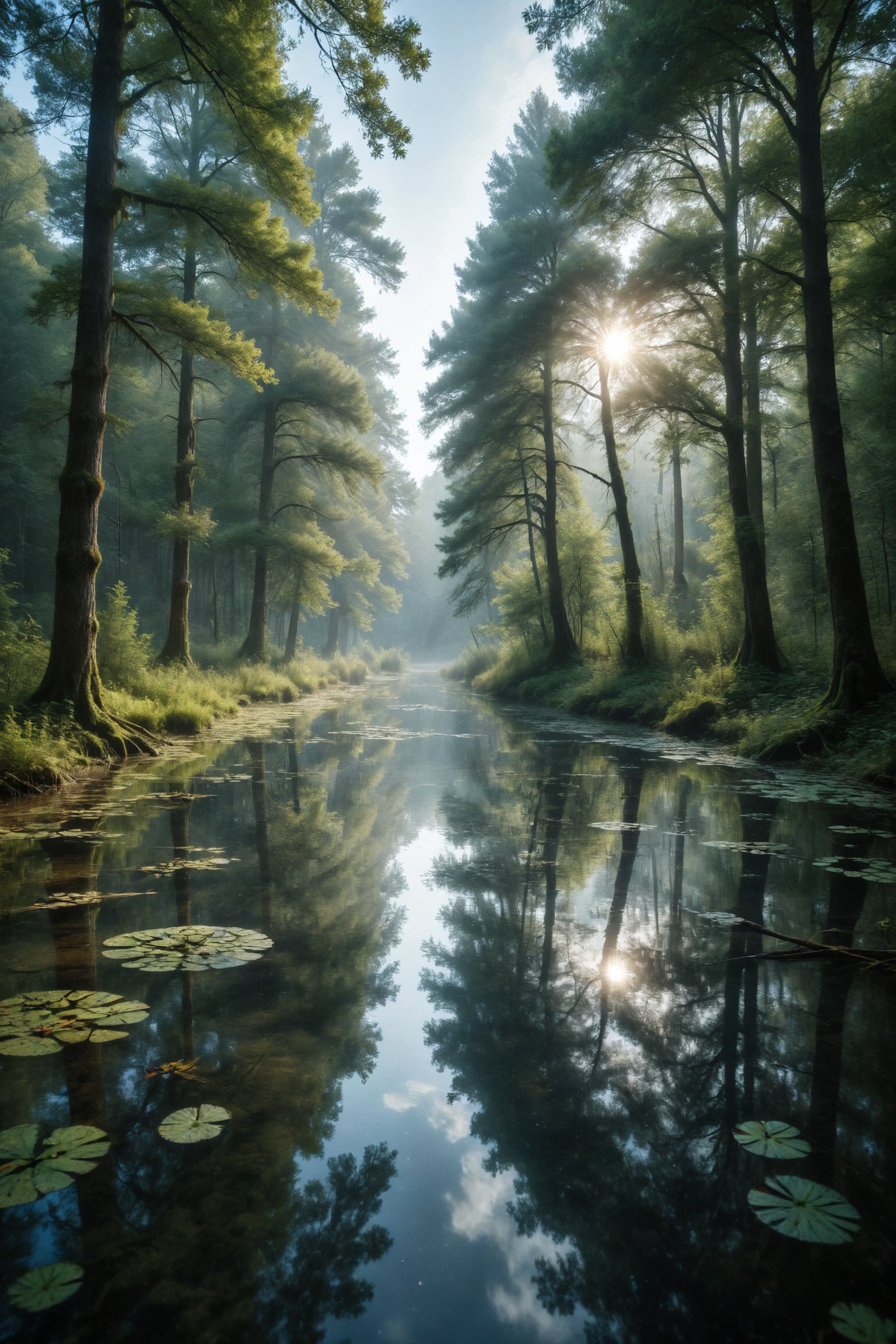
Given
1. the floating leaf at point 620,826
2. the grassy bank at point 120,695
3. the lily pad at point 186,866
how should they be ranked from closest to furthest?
the lily pad at point 186,866 < the floating leaf at point 620,826 < the grassy bank at point 120,695

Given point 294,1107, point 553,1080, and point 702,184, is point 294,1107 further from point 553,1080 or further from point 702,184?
point 702,184

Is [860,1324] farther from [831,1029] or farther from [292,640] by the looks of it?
[292,640]

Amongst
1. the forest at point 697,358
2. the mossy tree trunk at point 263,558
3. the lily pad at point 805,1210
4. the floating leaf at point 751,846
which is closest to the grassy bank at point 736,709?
the forest at point 697,358

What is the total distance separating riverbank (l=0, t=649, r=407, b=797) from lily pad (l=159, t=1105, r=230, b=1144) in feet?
15.1

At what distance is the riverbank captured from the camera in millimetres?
5617

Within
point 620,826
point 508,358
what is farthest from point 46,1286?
point 508,358

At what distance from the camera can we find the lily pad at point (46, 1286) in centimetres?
118

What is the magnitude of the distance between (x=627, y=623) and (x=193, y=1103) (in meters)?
14.0

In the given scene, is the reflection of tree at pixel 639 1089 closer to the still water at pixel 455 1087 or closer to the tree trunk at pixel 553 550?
the still water at pixel 455 1087

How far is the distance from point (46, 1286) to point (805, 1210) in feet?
4.74

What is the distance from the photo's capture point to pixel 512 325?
49.7ft

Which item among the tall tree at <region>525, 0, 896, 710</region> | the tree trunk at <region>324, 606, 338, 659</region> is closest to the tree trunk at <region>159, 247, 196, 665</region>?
the tall tree at <region>525, 0, 896, 710</region>

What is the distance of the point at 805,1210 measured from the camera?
1.42m

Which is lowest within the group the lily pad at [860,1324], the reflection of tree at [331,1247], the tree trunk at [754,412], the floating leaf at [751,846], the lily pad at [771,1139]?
the reflection of tree at [331,1247]
